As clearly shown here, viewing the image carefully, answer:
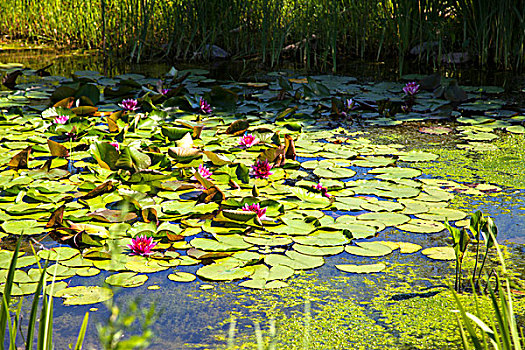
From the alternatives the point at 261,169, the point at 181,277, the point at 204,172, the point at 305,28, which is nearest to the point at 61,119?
the point at 204,172

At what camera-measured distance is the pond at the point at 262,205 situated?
4.78 ft

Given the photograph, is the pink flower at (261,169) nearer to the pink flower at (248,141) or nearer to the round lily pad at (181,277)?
the pink flower at (248,141)

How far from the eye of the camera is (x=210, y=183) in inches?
86.2

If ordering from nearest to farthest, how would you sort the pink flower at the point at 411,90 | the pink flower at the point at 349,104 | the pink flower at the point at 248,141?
the pink flower at the point at 248,141 < the pink flower at the point at 349,104 < the pink flower at the point at 411,90

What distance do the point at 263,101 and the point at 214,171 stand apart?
1567mm

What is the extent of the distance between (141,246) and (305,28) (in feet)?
13.3

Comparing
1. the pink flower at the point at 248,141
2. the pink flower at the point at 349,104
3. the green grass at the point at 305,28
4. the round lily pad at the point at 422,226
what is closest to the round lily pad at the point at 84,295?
the round lily pad at the point at 422,226

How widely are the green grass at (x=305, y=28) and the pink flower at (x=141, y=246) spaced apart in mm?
3269

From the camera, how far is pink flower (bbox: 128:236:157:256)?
1763 mm

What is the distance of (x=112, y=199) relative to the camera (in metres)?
2.22

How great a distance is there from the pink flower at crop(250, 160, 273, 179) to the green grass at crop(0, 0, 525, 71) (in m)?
2.45

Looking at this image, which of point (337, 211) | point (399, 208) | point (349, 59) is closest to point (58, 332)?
point (337, 211)

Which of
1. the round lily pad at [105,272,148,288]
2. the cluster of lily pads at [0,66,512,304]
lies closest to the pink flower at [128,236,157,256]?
the cluster of lily pads at [0,66,512,304]

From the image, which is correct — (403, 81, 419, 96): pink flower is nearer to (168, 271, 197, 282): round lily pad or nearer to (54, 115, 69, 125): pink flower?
(54, 115, 69, 125): pink flower
